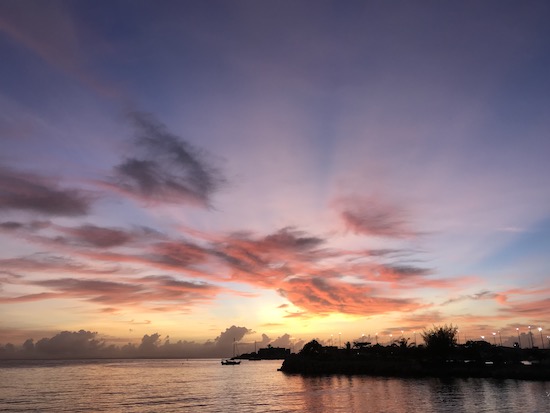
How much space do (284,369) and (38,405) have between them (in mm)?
127900

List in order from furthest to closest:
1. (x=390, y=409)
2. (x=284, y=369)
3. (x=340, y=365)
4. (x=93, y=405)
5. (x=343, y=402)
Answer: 1. (x=284, y=369)
2. (x=340, y=365)
3. (x=93, y=405)
4. (x=343, y=402)
5. (x=390, y=409)

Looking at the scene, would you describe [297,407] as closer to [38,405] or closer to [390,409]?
[390,409]

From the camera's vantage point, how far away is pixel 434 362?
137625 mm

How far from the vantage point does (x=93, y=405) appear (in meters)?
86.4

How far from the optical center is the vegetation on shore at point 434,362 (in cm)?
10997

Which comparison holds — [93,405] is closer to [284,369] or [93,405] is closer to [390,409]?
[390,409]

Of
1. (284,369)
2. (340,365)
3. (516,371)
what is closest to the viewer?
(516,371)

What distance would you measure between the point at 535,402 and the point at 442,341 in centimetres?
7872

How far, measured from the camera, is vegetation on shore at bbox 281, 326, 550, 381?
110 m

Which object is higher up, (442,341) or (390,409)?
(442,341)

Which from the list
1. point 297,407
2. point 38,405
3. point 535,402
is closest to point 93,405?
point 38,405

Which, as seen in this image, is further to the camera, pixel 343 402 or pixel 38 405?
pixel 38 405

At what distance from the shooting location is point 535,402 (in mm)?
65625

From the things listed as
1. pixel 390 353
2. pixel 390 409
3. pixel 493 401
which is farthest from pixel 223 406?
pixel 390 353
